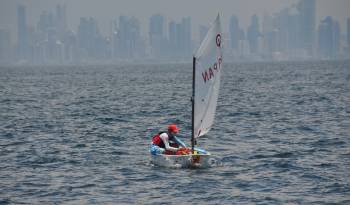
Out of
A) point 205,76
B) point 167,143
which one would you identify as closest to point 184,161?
point 167,143

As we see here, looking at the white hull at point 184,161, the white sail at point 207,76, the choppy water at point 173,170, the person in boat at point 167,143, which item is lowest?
the choppy water at point 173,170

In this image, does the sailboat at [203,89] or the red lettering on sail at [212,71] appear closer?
the sailboat at [203,89]

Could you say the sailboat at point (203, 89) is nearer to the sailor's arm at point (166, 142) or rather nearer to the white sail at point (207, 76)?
the white sail at point (207, 76)

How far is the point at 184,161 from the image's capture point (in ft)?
98.2

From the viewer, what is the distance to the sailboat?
29.4 m

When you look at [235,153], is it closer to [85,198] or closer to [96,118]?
[85,198]

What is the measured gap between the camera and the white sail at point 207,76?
29.4 m

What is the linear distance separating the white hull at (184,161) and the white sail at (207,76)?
1400mm

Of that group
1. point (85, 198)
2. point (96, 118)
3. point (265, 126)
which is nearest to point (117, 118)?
point (96, 118)

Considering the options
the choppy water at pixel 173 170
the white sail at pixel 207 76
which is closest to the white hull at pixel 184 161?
the choppy water at pixel 173 170

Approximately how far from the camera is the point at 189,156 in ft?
97.6

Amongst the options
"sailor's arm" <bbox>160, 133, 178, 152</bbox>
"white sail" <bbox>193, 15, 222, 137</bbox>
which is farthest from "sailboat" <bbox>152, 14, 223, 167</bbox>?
"sailor's arm" <bbox>160, 133, 178, 152</bbox>

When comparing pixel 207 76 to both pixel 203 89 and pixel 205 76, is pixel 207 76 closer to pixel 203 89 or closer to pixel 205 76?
pixel 205 76

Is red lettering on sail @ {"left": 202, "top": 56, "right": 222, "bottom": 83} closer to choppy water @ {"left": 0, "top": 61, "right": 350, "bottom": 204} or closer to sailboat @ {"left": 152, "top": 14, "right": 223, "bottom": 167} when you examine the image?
sailboat @ {"left": 152, "top": 14, "right": 223, "bottom": 167}
